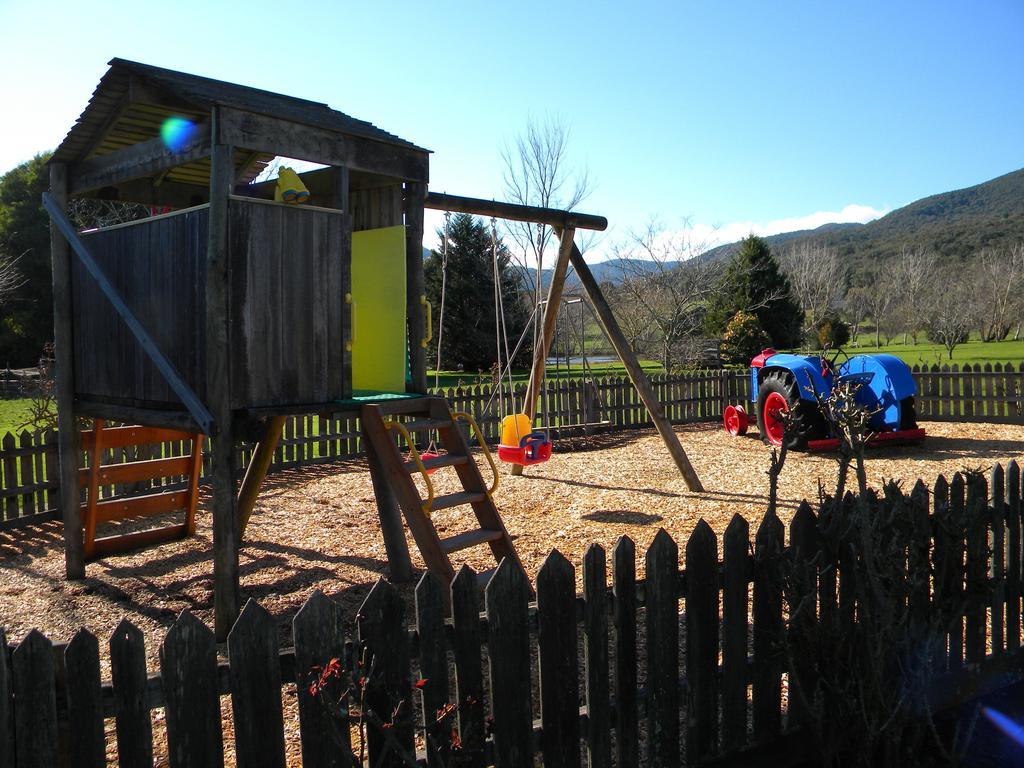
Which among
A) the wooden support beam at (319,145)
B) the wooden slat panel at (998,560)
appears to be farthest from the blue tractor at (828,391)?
the wooden support beam at (319,145)

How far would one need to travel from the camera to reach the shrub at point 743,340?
88.1 ft

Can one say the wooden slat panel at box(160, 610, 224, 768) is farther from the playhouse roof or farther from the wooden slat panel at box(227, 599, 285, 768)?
the playhouse roof

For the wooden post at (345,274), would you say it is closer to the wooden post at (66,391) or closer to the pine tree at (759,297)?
the wooden post at (66,391)

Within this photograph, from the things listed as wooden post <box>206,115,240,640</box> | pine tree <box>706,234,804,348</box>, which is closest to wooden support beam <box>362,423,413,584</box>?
wooden post <box>206,115,240,640</box>

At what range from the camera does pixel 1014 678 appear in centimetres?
384

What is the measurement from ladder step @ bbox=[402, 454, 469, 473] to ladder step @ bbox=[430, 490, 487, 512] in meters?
0.20

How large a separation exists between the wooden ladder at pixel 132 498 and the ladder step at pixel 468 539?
262 cm

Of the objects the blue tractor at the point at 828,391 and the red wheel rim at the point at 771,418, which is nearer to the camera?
the blue tractor at the point at 828,391

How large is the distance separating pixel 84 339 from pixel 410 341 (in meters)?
2.50

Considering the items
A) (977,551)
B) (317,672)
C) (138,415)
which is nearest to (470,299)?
(138,415)

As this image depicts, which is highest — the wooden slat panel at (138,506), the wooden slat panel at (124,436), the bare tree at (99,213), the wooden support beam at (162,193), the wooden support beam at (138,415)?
the bare tree at (99,213)

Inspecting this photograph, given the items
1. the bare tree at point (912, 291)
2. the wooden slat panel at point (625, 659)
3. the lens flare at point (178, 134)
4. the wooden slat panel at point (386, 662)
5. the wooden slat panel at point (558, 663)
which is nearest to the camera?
the wooden slat panel at point (386, 662)

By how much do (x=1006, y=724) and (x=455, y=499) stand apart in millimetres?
3072

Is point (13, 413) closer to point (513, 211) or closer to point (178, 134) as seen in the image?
point (513, 211)
